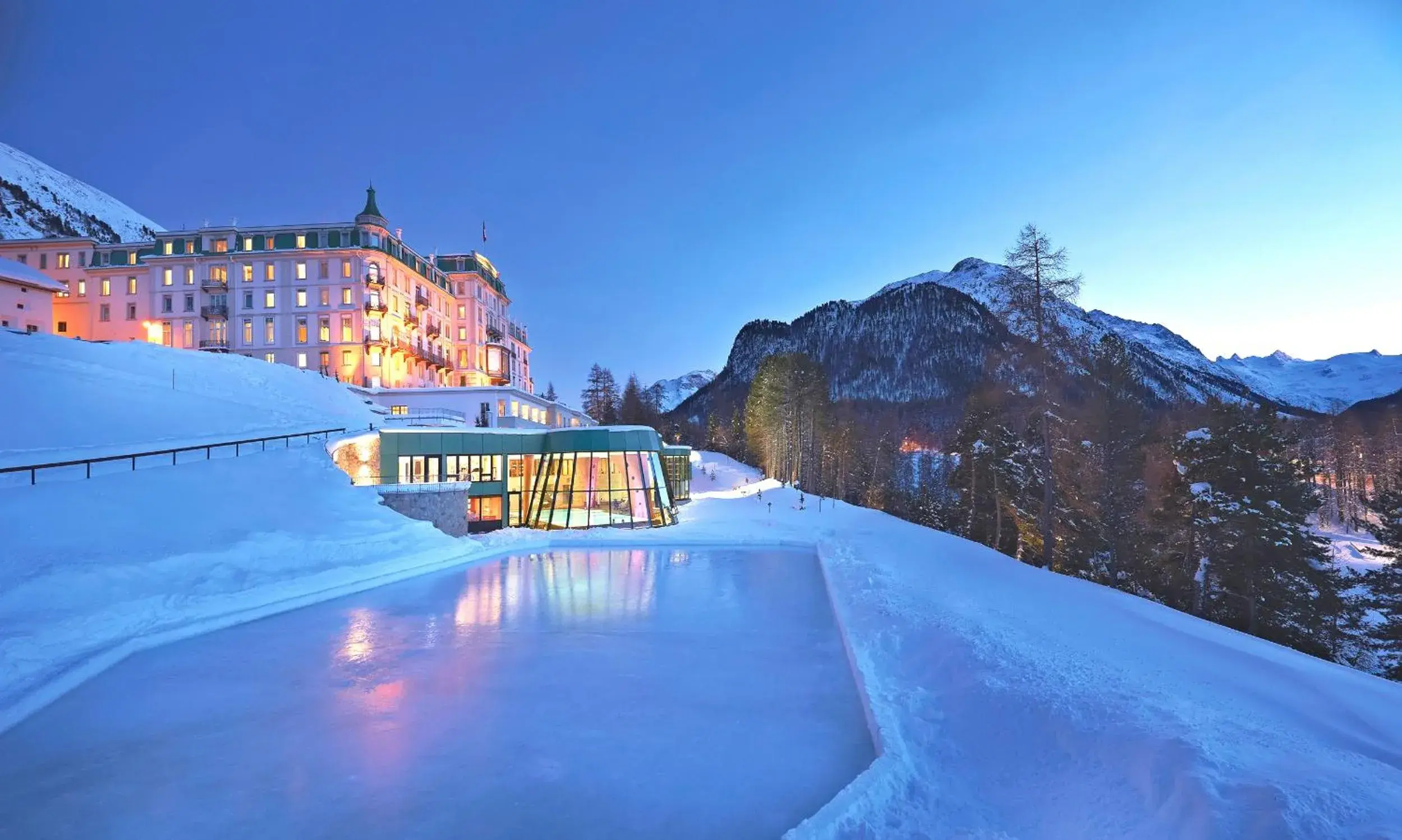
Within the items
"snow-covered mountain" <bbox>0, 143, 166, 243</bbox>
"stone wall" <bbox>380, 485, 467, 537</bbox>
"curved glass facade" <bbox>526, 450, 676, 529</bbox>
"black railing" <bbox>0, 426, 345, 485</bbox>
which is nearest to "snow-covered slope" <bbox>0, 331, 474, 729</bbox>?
"black railing" <bbox>0, 426, 345, 485</bbox>

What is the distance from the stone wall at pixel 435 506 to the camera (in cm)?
2312

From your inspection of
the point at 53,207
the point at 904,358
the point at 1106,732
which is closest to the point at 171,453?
the point at 1106,732

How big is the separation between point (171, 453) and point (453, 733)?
1669cm

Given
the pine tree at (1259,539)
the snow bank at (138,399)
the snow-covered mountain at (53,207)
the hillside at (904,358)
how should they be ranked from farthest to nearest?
the hillside at (904,358) → the snow-covered mountain at (53,207) → the pine tree at (1259,539) → the snow bank at (138,399)

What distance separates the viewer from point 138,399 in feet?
72.9

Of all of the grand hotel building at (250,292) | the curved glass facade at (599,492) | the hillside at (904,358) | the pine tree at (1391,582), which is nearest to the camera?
the pine tree at (1391,582)

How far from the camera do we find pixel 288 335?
42438 millimetres

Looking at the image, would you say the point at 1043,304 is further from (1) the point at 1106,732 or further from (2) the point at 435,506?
(2) the point at 435,506

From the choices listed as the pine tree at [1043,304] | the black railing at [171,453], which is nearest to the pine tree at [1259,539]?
the pine tree at [1043,304]

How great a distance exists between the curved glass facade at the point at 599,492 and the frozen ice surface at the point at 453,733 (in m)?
16.3

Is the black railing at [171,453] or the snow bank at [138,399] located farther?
the snow bank at [138,399]

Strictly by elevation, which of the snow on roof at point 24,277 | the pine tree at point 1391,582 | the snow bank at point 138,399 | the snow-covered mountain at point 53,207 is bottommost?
the pine tree at point 1391,582

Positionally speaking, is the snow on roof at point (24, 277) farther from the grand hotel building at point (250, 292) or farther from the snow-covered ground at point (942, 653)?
the snow-covered ground at point (942, 653)

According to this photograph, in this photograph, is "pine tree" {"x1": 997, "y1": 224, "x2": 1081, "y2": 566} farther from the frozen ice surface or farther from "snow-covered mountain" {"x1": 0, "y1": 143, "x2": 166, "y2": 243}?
"snow-covered mountain" {"x1": 0, "y1": 143, "x2": 166, "y2": 243}
